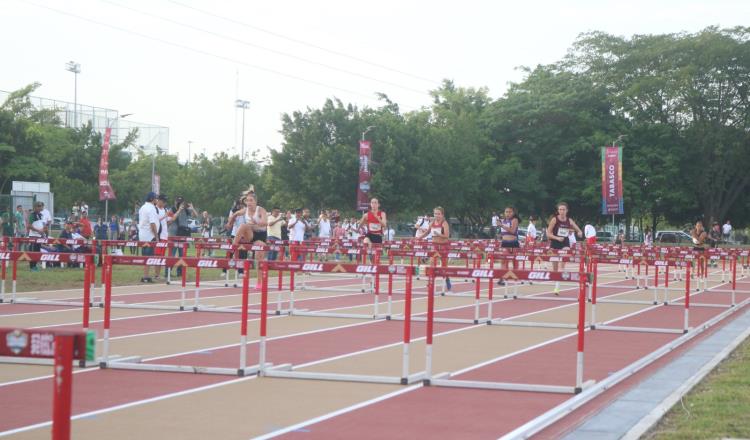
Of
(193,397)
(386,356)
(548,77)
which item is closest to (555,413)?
(193,397)

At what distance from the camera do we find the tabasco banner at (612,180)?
54.3 m

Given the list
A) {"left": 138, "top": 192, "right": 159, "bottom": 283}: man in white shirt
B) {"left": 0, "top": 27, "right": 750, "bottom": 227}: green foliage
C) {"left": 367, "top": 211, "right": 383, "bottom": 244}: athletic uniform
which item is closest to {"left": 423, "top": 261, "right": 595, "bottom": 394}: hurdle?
{"left": 367, "top": 211, "right": 383, "bottom": 244}: athletic uniform

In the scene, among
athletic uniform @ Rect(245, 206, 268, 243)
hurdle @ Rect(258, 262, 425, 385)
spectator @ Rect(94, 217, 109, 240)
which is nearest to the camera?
hurdle @ Rect(258, 262, 425, 385)

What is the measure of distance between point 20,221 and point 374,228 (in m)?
15.9

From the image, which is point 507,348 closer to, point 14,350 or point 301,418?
point 301,418

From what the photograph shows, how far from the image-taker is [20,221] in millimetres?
33719

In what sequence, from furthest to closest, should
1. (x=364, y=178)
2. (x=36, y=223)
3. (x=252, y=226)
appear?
(x=364, y=178), (x=36, y=223), (x=252, y=226)

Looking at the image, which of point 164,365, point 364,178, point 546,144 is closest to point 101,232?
point 364,178

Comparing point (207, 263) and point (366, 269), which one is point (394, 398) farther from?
point (207, 263)

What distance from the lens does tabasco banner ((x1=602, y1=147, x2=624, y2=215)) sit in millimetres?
54281

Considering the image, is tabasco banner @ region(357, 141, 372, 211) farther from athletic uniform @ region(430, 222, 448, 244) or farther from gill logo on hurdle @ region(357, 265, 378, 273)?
gill logo on hurdle @ region(357, 265, 378, 273)

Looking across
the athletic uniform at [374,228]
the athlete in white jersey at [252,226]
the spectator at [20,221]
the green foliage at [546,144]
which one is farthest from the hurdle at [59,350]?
the green foliage at [546,144]

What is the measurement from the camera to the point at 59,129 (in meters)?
63.2

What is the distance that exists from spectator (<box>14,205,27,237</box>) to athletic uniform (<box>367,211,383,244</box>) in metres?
15.3
